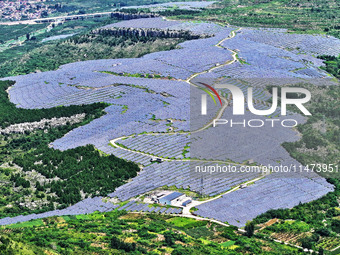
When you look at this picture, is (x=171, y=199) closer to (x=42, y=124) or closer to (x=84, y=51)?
(x=42, y=124)

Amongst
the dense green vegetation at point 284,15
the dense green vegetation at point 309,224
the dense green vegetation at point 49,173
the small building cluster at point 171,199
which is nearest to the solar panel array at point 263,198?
the dense green vegetation at point 309,224

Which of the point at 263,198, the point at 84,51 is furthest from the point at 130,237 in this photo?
the point at 84,51

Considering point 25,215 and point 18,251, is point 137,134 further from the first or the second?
point 18,251

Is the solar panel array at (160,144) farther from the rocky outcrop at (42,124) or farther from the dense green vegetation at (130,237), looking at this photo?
the dense green vegetation at (130,237)

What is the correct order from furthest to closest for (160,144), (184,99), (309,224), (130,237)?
(184,99)
(160,144)
(309,224)
(130,237)

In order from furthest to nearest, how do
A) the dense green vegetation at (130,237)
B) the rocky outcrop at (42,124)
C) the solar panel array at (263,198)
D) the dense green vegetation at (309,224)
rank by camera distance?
the rocky outcrop at (42,124) → the solar panel array at (263,198) → the dense green vegetation at (309,224) → the dense green vegetation at (130,237)

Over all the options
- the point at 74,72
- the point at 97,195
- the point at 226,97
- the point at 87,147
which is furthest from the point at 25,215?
the point at 74,72
